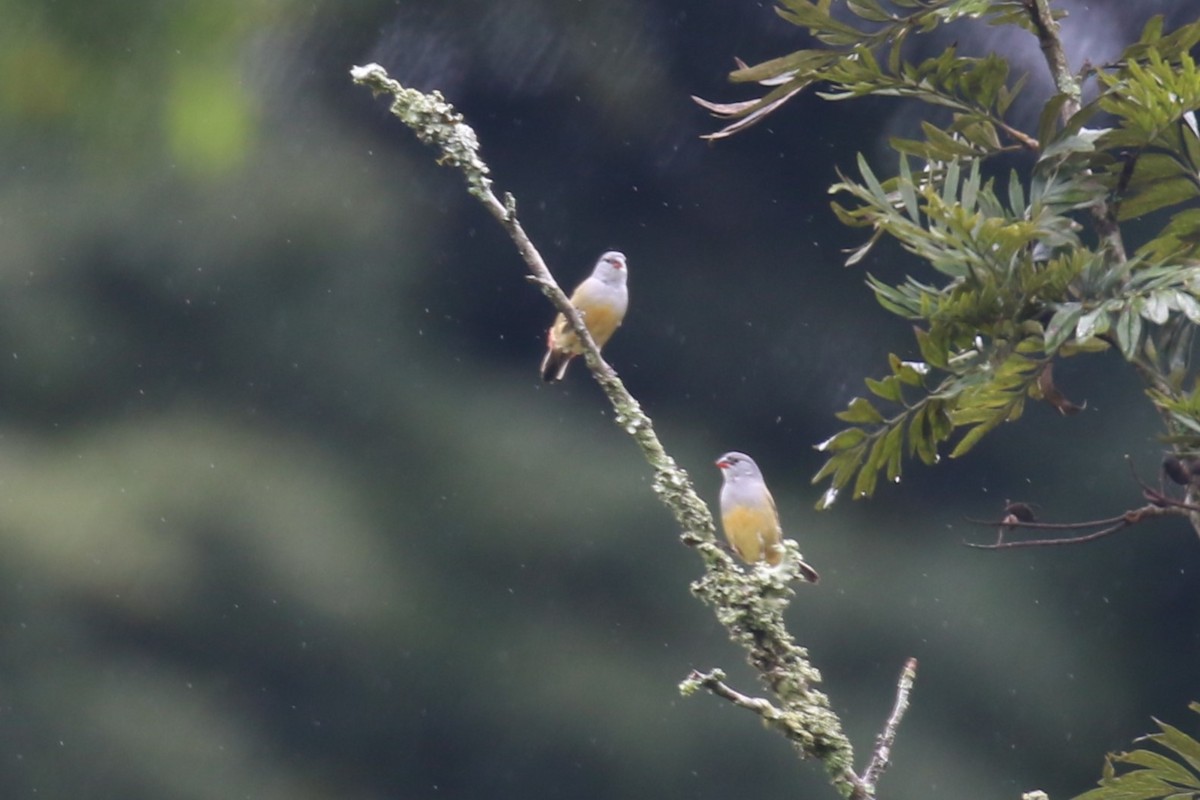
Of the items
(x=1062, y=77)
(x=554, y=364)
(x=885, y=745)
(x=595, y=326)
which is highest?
(x=1062, y=77)

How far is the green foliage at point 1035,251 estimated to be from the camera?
932mm

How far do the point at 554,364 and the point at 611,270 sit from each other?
8.9 inches

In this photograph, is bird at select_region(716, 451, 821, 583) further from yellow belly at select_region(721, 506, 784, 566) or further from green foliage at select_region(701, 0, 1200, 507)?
green foliage at select_region(701, 0, 1200, 507)

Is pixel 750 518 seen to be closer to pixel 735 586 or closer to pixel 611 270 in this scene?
pixel 611 270

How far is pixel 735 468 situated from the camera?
102 inches

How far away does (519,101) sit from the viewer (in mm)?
3188

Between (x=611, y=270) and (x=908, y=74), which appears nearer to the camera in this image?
(x=908, y=74)

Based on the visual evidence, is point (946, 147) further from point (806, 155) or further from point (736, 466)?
point (806, 155)

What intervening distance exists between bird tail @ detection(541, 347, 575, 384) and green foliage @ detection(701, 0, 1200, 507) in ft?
5.54

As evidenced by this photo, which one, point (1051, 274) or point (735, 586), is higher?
point (1051, 274)

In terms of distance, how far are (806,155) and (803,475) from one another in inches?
28.6

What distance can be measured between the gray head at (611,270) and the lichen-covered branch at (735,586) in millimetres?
1784

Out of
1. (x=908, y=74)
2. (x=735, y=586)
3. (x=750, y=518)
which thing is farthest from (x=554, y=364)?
(x=735, y=586)

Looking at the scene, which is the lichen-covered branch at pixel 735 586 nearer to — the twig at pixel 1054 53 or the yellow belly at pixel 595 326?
the twig at pixel 1054 53
